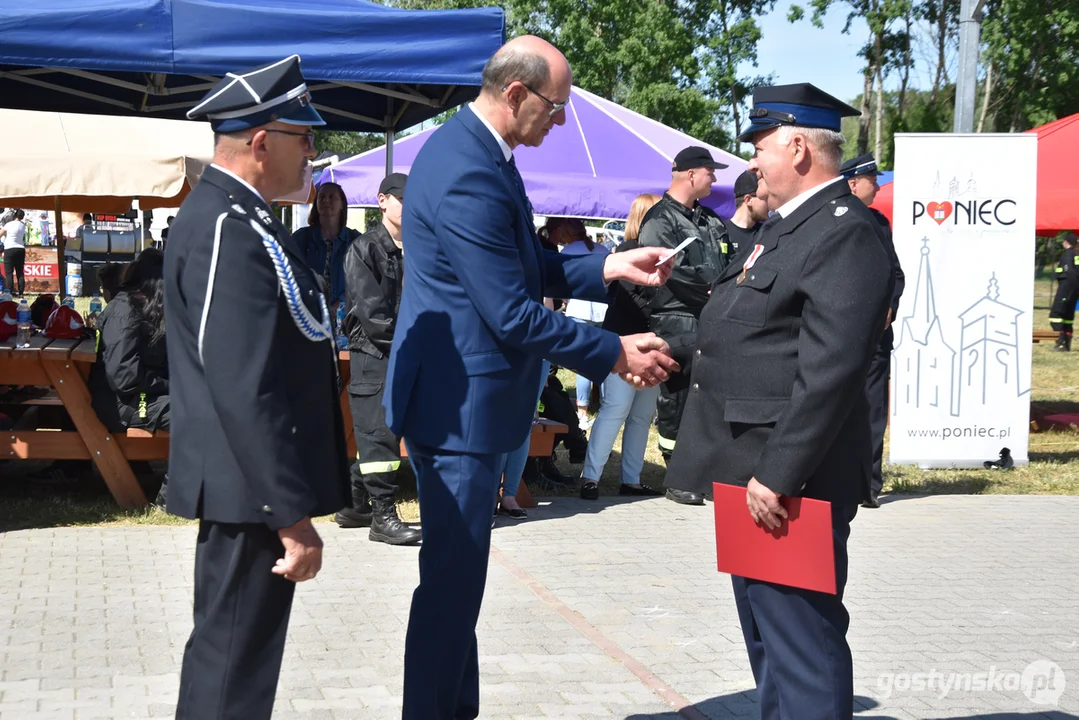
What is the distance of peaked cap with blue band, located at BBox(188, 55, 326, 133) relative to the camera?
2.79 meters

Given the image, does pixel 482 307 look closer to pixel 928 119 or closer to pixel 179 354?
pixel 179 354

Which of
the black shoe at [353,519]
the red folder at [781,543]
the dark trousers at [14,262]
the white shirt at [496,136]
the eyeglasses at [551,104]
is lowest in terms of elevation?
the black shoe at [353,519]

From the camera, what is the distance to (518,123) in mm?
3420

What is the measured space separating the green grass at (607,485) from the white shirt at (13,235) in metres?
16.9

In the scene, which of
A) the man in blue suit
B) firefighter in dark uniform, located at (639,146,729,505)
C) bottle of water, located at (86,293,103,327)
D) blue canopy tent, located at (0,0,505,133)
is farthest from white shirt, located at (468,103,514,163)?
bottle of water, located at (86,293,103,327)

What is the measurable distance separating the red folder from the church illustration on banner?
249 inches

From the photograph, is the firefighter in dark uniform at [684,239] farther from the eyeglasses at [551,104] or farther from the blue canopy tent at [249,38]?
the eyeglasses at [551,104]

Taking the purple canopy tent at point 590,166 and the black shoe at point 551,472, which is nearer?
the black shoe at point 551,472

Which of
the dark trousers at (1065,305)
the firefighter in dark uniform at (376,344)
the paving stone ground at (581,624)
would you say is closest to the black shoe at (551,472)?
the paving stone ground at (581,624)

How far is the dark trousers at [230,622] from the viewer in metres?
2.76

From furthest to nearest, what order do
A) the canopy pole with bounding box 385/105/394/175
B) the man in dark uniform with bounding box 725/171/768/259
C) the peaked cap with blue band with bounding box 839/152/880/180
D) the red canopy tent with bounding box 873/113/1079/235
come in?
the red canopy tent with bounding box 873/113/1079/235 < the canopy pole with bounding box 385/105/394/175 < the man in dark uniform with bounding box 725/171/768/259 < the peaked cap with blue band with bounding box 839/152/880/180

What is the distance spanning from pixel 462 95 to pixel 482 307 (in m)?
5.87

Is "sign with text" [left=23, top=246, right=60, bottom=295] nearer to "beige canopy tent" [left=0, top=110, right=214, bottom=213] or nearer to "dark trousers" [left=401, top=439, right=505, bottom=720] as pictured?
"beige canopy tent" [left=0, top=110, right=214, bottom=213]

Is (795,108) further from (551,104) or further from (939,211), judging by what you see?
(939,211)
